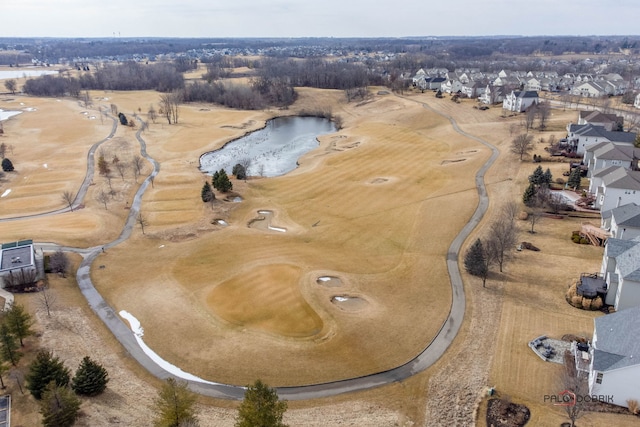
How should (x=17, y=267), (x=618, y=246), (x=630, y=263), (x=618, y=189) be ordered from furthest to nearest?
1. (x=618, y=189)
2. (x=17, y=267)
3. (x=618, y=246)
4. (x=630, y=263)

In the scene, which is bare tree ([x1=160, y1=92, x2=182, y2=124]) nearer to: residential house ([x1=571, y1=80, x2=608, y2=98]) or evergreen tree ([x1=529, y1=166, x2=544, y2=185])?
evergreen tree ([x1=529, y1=166, x2=544, y2=185])

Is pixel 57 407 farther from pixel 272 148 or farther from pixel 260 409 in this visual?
pixel 272 148

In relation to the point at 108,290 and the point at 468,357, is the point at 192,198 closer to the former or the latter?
the point at 108,290

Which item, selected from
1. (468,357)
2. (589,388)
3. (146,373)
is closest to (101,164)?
(146,373)

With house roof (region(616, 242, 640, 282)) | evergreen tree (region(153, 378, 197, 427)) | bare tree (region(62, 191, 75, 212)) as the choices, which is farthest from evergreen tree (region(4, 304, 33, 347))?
house roof (region(616, 242, 640, 282))

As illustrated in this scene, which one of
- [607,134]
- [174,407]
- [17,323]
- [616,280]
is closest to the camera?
[174,407]

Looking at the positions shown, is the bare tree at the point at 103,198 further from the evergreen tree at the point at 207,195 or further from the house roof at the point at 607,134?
the house roof at the point at 607,134

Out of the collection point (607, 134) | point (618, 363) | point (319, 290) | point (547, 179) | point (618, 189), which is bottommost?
point (319, 290)

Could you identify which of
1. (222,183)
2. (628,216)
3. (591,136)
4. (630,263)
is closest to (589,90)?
(591,136)
